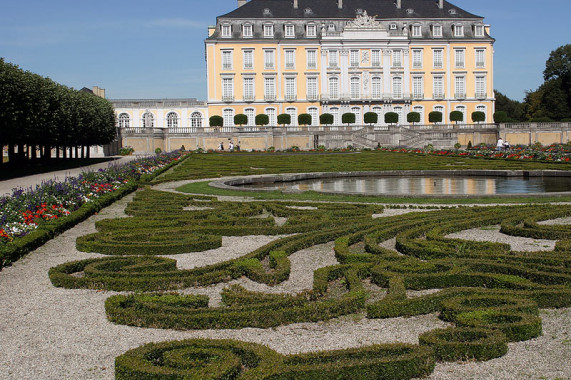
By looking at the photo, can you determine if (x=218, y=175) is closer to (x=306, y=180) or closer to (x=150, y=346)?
(x=306, y=180)

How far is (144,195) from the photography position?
47.5 feet

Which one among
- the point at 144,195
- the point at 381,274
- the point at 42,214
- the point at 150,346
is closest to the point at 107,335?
the point at 150,346

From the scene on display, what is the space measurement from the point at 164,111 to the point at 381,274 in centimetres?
5967

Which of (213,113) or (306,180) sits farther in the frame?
(213,113)

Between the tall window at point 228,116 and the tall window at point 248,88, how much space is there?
1.98m

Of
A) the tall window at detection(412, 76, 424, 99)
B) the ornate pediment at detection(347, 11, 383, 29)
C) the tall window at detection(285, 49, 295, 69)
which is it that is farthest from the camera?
the tall window at detection(412, 76, 424, 99)

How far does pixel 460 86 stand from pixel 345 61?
11.7 m

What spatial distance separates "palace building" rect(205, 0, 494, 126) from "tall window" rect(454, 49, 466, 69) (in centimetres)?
10

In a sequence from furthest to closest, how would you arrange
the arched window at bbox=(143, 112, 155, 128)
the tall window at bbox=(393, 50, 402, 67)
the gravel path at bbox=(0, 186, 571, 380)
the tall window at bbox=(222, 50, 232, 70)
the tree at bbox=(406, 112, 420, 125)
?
the arched window at bbox=(143, 112, 155, 128) < the tall window at bbox=(393, 50, 402, 67) < the tall window at bbox=(222, 50, 232, 70) < the tree at bbox=(406, 112, 420, 125) < the gravel path at bbox=(0, 186, 571, 380)

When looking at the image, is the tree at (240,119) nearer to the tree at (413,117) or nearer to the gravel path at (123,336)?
the tree at (413,117)

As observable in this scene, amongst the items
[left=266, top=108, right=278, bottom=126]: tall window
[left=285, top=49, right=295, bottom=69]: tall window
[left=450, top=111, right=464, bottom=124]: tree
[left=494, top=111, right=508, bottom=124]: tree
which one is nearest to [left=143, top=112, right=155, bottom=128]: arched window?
[left=266, top=108, right=278, bottom=126]: tall window

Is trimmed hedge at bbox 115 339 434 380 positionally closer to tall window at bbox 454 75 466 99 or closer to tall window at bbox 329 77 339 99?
tall window at bbox 329 77 339 99

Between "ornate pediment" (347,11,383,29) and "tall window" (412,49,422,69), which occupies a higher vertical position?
"ornate pediment" (347,11,383,29)

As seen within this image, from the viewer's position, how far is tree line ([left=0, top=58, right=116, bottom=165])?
91.2ft
